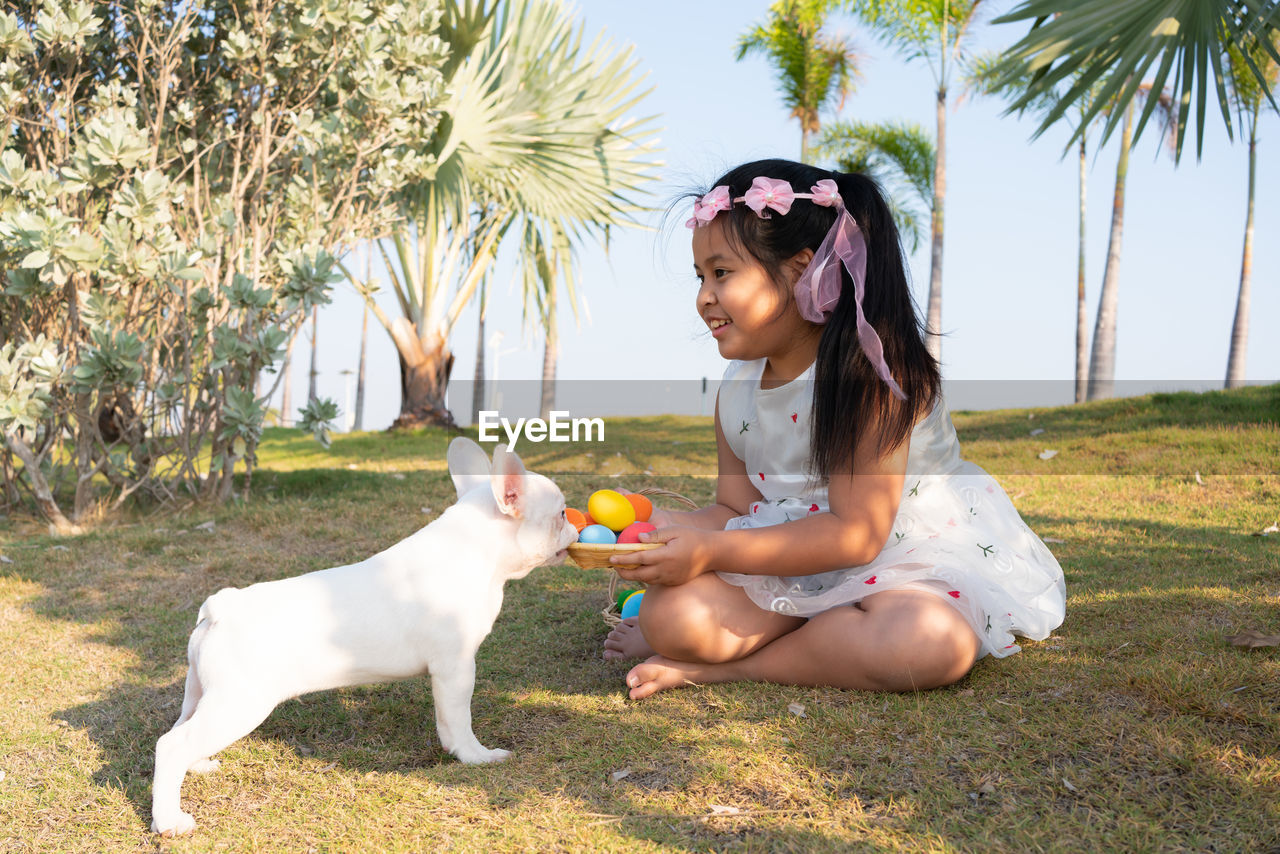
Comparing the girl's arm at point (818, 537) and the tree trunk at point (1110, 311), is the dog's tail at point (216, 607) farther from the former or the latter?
the tree trunk at point (1110, 311)

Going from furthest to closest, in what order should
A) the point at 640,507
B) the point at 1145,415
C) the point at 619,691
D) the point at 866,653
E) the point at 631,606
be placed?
the point at 1145,415, the point at 631,606, the point at 640,507, the point at 619,691, the point at 866,653

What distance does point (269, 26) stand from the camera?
5523 millimetres

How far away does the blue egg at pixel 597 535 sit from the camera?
2547 mm

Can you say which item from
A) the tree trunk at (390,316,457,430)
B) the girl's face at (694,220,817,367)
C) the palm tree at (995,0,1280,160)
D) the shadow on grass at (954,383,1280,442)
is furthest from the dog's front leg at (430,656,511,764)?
the tree trunk at (390,316,457,430)

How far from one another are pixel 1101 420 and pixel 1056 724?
7123 millimetres

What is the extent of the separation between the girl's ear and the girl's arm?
0.48 m

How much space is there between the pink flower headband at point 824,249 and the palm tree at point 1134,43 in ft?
7.86

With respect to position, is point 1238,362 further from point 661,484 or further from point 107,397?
point 107,397

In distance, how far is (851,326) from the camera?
2490mm

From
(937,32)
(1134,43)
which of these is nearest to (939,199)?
(937,32)

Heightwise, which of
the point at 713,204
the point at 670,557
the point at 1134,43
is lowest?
the point at 670,557

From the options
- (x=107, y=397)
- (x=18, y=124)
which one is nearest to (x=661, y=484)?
(x=107, y=397)

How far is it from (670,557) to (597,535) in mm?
277

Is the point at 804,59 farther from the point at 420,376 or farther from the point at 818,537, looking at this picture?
the point at 818,537
